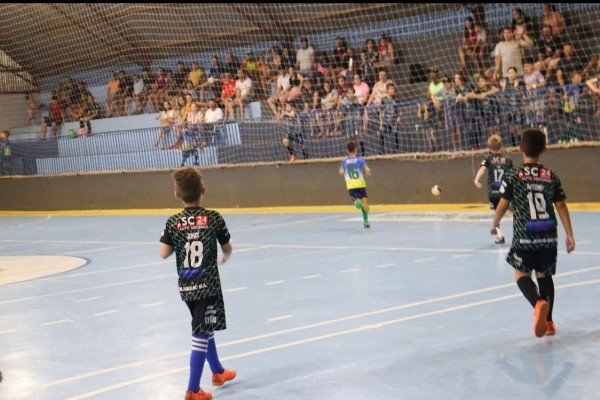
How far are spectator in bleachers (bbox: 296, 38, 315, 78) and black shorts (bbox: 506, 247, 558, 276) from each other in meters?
18.0

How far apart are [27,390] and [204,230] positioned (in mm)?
1806

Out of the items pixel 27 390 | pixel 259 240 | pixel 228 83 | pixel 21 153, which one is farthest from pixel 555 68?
pixel 21 153

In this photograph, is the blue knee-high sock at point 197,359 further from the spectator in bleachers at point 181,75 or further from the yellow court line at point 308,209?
the spectator in bleachers at point 181,75

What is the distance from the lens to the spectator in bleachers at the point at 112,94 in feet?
103

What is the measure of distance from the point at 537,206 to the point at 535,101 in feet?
40.6

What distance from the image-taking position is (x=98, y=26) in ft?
103

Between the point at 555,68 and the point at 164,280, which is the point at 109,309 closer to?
the point at 164,280

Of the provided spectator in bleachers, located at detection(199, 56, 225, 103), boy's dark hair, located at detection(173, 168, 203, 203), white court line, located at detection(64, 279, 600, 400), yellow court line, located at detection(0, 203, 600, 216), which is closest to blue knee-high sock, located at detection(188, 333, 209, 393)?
white court line, located at detection(64, 279, 600, 400)

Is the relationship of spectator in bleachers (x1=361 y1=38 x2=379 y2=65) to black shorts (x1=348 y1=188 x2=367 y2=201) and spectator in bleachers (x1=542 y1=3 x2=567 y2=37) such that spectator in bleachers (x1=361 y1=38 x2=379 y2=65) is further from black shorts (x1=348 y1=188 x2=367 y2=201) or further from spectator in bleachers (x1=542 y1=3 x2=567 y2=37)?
black shorts (x1=348 y1=188 x2=367 y2=201)

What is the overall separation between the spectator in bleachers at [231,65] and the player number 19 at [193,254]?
839 inches

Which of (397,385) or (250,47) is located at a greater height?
(250,47)

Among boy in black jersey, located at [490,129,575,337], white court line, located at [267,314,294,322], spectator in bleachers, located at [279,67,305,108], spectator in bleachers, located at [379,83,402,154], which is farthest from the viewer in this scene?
spectator in bleachers, located at [279,67,305,108]

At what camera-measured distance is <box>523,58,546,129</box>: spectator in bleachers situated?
19500 mm

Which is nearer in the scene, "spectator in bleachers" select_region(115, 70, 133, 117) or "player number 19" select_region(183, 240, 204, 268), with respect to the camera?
"player number 19" select_region(183, 240, 204, 268)
